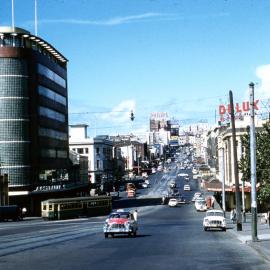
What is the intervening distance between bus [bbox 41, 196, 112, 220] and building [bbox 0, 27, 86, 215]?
1864 cm

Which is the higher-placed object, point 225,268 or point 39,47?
point 39,47

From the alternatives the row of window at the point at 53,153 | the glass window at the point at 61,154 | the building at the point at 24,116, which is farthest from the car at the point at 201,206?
the glass window at the point at 61,154

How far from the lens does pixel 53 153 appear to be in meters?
115

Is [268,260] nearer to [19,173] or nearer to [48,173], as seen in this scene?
[19,173]

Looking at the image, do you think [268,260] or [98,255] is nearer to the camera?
[268,260]

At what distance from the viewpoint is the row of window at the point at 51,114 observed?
108438 millimetres

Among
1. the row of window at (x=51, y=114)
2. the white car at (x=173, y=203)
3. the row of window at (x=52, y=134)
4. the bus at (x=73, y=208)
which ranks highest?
the row of window at (x=51, y=114)

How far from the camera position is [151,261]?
25.5 metres

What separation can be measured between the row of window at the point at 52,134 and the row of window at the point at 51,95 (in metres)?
5.99

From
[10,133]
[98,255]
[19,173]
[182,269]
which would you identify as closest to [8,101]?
[10,133]

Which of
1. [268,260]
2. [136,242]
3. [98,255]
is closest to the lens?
[268,260]

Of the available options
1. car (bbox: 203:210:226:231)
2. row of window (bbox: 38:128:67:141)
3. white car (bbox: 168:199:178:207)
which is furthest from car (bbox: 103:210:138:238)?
white car (bbox: 168:199:178:207)

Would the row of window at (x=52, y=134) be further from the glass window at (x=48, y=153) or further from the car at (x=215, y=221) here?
the car at (x=215, y=221)

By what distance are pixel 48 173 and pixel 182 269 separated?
89.5m
